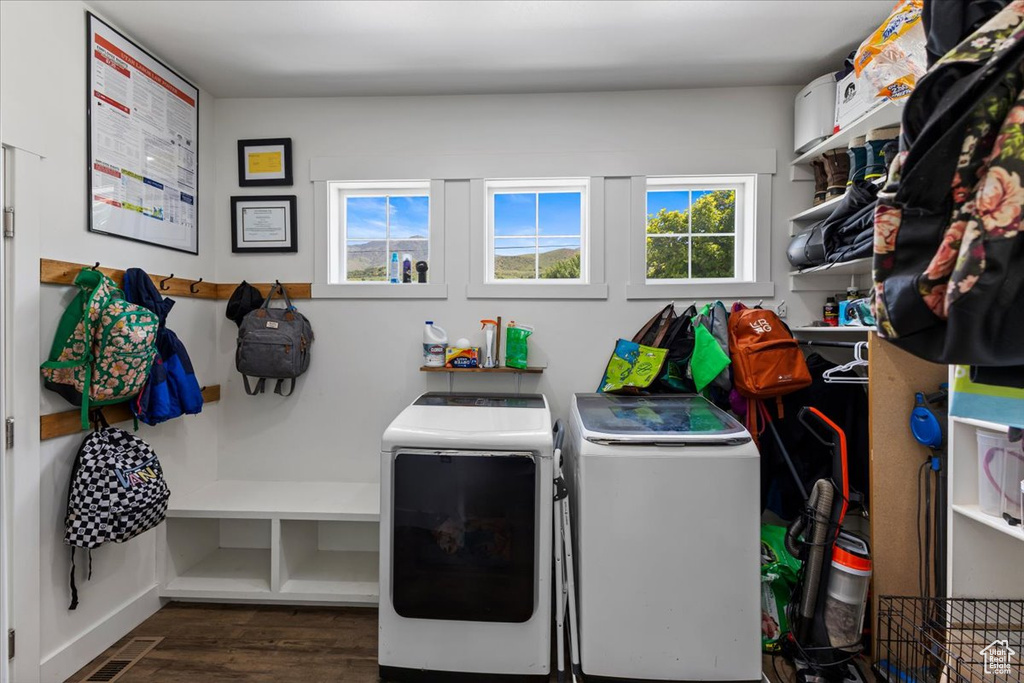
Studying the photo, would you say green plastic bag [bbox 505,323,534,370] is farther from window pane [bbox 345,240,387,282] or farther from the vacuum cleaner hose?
the vacuum cleaner hose

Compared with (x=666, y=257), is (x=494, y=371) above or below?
below

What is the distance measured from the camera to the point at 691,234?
272 cm

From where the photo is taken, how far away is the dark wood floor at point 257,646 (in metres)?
1.86

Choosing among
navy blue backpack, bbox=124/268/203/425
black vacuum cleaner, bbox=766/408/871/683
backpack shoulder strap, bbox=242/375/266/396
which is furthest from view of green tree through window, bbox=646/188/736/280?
navy blue backpack, bbox=124/268/203/425

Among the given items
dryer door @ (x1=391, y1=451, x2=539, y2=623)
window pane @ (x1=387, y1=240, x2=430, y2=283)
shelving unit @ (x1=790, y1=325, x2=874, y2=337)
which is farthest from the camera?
window pane @ (x1=387, y1=240, x2=430, y2=283)

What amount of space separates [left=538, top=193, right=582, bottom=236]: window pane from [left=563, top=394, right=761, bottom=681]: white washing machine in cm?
143

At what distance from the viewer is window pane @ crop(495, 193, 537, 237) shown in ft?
9.04

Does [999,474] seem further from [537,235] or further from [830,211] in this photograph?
[537,235]

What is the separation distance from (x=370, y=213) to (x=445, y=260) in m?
0.58

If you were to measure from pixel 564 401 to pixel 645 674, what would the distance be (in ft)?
4.18

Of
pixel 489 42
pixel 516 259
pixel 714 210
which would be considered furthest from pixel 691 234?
pixel 489 42

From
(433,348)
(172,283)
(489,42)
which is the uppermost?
(489,42)

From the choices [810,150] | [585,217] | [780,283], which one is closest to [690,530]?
[780,283]

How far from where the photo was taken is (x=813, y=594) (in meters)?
1.84
